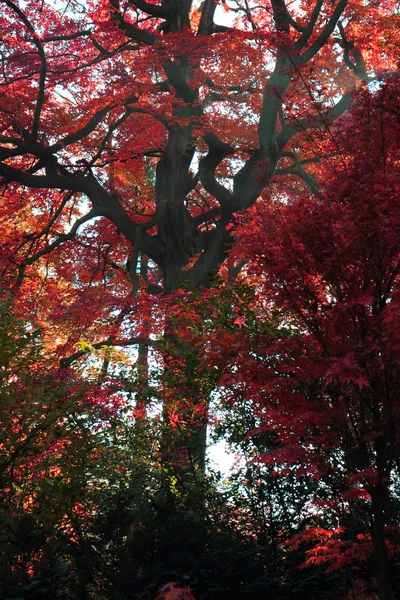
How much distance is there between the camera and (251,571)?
6.11m

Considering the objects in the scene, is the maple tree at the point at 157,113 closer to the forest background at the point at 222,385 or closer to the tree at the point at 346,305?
the forest background at the point at 222,385

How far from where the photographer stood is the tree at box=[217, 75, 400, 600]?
189 inches

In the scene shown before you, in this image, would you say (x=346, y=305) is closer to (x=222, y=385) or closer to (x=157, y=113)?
(x=222, y=385)

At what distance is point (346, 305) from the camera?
16.0 ft

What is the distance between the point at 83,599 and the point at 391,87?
5.04 m

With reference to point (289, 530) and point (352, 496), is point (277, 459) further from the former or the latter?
point (289, 530)

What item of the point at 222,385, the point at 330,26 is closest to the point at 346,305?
the point at 222,385

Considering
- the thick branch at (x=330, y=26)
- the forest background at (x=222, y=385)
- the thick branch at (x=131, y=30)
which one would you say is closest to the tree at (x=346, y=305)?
the forest background at (x=222, y=385)

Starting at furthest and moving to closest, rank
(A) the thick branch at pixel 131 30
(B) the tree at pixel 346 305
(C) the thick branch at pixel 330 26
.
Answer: (A) the thick branch at pixel 131 30 < (C) the thick branch at pixel 330 26 < (B) the tree at pixel 346 305

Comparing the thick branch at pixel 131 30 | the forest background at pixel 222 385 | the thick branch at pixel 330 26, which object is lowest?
the forest background at pixel 222 385

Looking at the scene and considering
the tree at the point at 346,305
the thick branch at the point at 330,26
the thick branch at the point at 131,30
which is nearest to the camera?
the tree at the point at 346,305

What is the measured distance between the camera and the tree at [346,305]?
4.80 m

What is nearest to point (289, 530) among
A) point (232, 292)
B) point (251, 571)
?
point (251, 571)

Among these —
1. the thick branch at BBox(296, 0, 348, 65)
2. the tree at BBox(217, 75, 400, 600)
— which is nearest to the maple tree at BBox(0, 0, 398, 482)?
the thick branch at BBox(296, 0, 348, 65)
